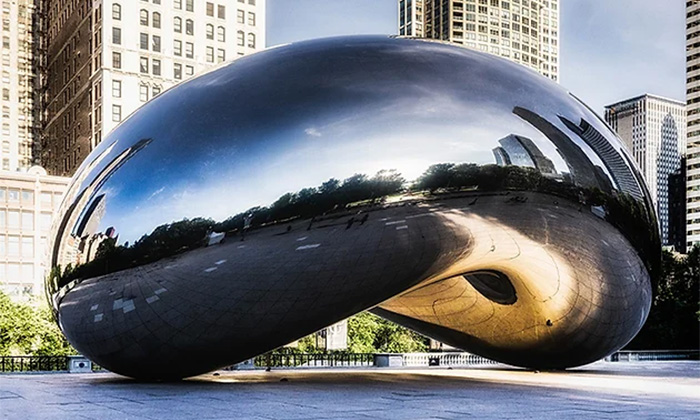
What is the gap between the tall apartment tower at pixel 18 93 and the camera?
13875cm

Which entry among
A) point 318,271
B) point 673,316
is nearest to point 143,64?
point 673,316

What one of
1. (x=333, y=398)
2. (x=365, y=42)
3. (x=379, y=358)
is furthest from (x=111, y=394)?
(x=379, y=358)

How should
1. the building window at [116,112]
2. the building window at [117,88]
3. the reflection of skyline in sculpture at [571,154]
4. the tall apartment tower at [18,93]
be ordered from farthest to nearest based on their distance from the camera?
the tall apartment tower at [18,93] < the building window at [116,112] < the building window at [117,88] < the reflection of skyline in sculpture at [571,154]

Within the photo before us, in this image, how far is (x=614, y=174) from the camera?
45.4 feet

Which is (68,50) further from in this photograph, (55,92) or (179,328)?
(179,328)

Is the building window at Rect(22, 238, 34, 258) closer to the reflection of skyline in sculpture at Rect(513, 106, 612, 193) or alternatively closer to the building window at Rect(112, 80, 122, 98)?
the building window at Rect(112, 80, 122, 98)

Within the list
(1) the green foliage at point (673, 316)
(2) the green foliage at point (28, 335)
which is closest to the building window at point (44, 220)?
(2) the green foliage at point (28, 335)

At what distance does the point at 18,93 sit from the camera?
5502 inches

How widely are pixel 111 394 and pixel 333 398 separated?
9.30 feet

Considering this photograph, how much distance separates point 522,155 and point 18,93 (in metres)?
138

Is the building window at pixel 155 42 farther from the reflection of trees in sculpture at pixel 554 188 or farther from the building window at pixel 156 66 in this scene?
the reflection of trees in sculpture at pixel 554 188

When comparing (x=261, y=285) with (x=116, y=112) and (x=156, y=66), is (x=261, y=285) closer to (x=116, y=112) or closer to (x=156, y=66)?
(x=116, y=112)

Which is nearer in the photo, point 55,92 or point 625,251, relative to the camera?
point 625,251

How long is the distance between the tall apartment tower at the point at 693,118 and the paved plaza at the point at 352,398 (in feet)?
510
